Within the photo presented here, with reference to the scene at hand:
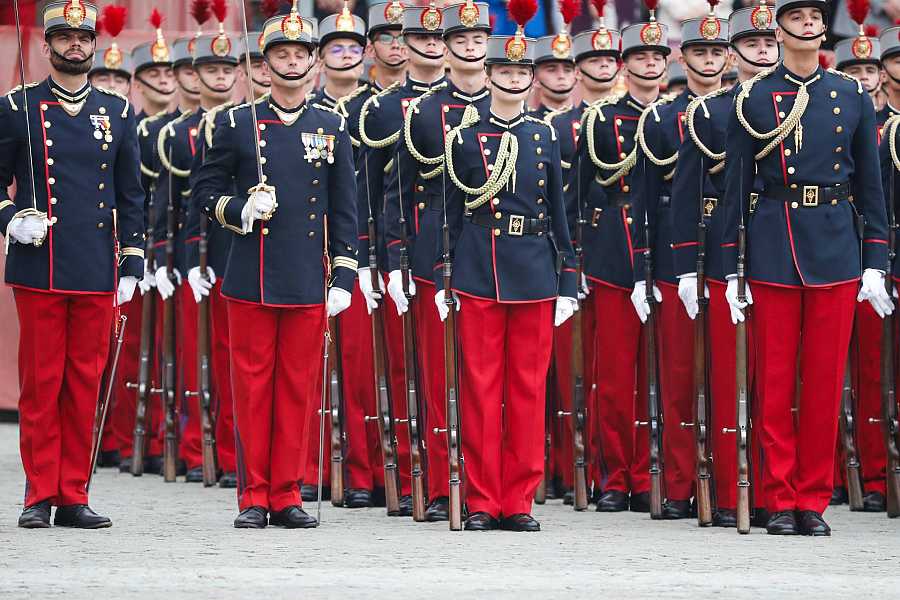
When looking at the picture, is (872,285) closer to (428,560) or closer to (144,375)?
(428,560)

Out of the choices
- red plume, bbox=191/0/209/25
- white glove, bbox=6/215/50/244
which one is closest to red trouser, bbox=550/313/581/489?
red plume, bbox=191/0/209/25

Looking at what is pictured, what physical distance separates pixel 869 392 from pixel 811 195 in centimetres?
210

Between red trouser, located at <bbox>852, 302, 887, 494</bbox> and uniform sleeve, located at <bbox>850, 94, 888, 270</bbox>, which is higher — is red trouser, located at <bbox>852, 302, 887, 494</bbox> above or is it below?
below

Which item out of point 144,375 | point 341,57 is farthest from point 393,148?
point 144,375

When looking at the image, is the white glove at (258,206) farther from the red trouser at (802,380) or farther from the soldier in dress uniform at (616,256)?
the soldier in dress uniform at (616,256)

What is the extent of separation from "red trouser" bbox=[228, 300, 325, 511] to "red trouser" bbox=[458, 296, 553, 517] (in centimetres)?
69

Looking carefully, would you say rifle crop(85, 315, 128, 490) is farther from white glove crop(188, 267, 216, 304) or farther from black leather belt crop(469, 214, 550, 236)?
black leather belt crop(469, 214, 550, 236)

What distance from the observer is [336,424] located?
9867 mm

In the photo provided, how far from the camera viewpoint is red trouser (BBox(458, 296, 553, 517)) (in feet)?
27.9

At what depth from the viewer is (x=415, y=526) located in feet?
28.8

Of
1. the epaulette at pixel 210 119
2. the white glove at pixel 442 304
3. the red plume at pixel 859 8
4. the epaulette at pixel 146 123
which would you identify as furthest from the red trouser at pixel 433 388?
the epaulette at pixel 146 123

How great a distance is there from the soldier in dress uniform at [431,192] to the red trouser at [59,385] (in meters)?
1.48

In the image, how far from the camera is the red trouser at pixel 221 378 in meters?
10.8

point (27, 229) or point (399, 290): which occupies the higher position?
Answer: point (27, 229)
